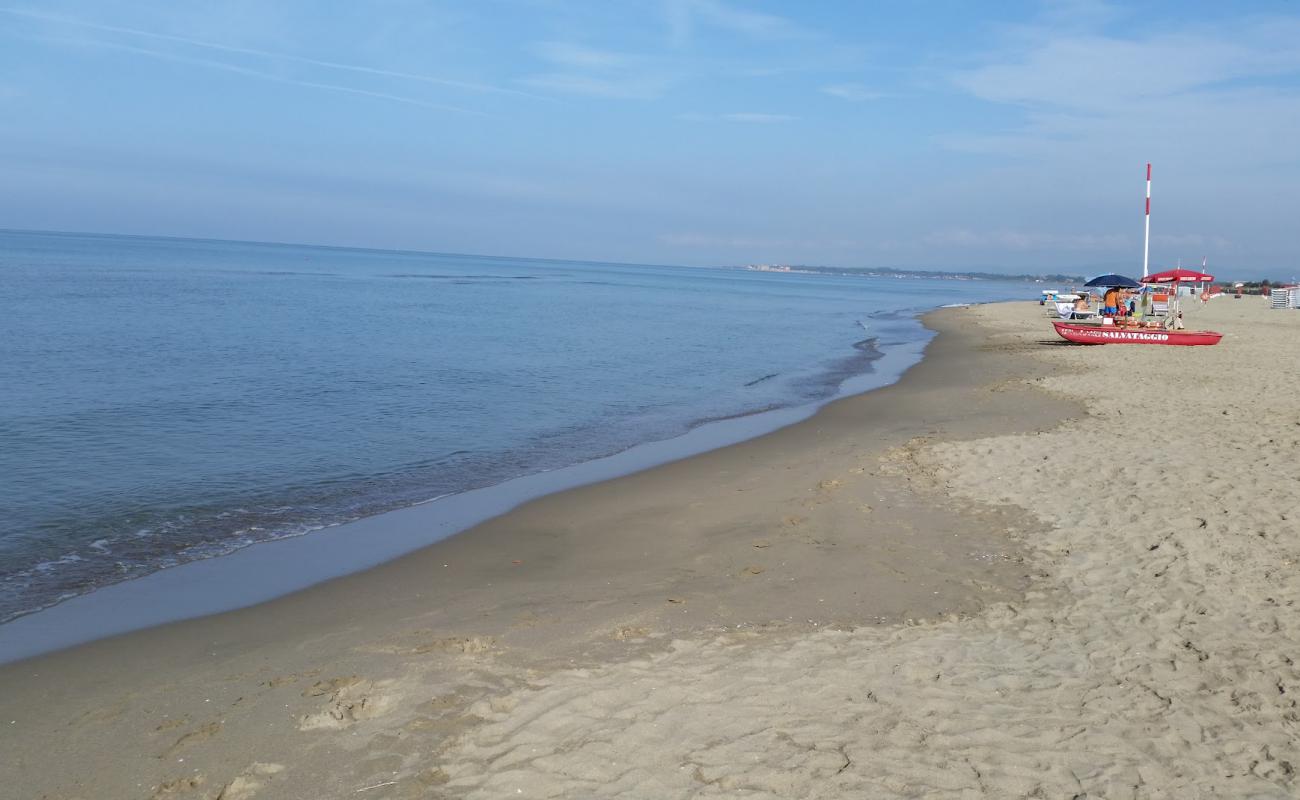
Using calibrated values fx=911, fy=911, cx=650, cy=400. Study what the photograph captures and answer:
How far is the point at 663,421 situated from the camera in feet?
58.9

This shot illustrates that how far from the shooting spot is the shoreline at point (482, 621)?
5.05 meters

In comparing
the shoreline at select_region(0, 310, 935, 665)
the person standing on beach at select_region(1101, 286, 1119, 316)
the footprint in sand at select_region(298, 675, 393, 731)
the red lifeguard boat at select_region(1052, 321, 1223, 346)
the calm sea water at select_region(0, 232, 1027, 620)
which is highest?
the person standing on beach at select_region(1101, 286, 1119, 316)

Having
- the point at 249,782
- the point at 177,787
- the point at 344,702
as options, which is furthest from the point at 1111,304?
the point at 177,787

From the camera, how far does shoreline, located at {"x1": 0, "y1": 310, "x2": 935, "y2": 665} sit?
726 centimetres

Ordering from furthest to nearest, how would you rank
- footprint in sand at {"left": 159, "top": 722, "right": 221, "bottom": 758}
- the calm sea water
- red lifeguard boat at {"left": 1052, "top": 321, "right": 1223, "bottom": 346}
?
red lifeguard boat at {"left": 1052, "top": 321, "right": 1223, "bottom": 346}, the calm sea water, footprint in sand at {"left": 159, "top": 722, "right": 221, "bottom": 758}

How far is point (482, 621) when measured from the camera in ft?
22.9

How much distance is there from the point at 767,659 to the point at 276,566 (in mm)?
5284

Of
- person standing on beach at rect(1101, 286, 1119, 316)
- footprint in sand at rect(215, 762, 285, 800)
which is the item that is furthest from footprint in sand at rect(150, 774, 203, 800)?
person standing on beach at rect(1101, 286, 1119, 316)

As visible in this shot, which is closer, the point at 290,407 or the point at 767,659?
the point at 767,659

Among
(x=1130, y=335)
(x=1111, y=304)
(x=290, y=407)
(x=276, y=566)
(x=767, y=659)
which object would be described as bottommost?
(x=276, y=566)

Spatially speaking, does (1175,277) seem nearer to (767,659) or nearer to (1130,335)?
(1130,335)

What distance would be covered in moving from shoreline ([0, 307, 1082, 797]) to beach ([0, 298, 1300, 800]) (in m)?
0.03

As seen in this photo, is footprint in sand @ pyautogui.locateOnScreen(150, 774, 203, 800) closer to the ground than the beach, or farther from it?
closer to the ground

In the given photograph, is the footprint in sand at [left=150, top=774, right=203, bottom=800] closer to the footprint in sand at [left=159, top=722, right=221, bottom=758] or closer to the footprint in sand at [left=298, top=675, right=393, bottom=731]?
the footprint in sand at [left=159, top=722, right=221, bottom=758]
